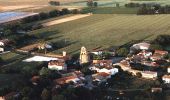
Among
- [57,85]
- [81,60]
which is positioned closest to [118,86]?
[57,85]

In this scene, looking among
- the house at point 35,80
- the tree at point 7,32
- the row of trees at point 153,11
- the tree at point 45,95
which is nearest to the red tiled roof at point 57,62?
the house at point 35,80

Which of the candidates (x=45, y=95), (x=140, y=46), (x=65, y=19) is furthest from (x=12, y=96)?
(x=65, y=19)

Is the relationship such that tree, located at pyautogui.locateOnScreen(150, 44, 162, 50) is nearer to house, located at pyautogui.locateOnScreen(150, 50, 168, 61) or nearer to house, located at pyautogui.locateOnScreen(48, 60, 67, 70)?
house, located at pyautogui.locateOnScreen(150, 50, 168, 61)

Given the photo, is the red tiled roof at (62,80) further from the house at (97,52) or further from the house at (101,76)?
the house at (97,52)

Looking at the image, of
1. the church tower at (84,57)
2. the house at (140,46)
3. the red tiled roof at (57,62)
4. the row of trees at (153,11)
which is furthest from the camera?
the row of trees at (153,11)

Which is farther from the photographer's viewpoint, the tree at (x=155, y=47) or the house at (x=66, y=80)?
the tree at (x=155, y=47)

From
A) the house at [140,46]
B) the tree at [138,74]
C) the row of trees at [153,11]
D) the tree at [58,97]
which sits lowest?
the tree at [138,74]

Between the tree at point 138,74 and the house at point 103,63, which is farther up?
the house at point 103,63

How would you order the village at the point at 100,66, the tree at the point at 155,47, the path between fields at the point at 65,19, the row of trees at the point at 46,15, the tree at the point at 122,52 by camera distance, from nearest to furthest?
1. the village at the point at 100,66
2. the tree at the point at 122,52
3. the tree at the point at 155,47
4. the path between fields at the point at 65,19
5. the row of trees at the point at 46,15

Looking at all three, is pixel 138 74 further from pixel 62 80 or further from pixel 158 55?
pixel 62 80
